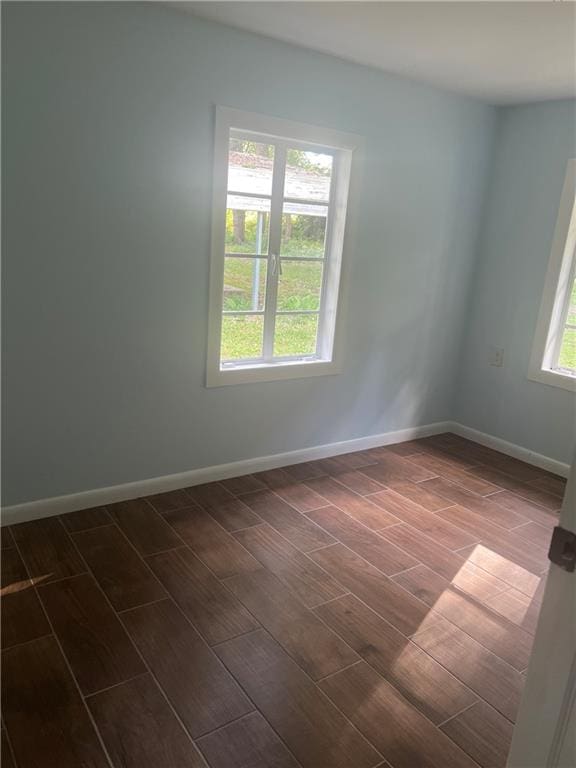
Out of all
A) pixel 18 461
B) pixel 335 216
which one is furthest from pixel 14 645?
pixel 335 216

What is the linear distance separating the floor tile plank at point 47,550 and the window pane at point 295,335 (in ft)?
4.96

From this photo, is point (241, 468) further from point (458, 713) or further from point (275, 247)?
point (458, 713)

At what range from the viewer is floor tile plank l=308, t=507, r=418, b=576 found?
255 cm

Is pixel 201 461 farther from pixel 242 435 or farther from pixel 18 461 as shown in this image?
pixel 18 461

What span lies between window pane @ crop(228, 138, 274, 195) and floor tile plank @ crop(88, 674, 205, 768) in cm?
232

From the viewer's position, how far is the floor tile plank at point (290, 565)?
7.55ft

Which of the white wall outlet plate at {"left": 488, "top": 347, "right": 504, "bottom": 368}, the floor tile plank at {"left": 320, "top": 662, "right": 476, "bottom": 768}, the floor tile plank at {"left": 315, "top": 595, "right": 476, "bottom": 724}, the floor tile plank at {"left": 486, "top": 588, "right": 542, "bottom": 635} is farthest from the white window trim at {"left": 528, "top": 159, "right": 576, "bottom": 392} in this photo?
the floor tile plank at {"left": 320, "top": 662, "right": 476, "bottom": 768}

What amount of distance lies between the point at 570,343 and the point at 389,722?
9.12ft

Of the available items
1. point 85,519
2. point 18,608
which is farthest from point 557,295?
point 18,608

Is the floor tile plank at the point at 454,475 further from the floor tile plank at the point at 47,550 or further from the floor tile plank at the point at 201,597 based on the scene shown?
the floor tile plank at the point at 47,550

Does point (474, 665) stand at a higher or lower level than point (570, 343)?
lower

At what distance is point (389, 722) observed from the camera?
1716 millimetres

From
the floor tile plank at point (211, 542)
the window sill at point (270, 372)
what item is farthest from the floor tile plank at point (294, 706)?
the window sill at point (270, 372)

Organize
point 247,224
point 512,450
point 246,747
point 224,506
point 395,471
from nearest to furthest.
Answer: point 246,747 → point 224,506 → point 247,224 → point 395,471 → point 512,450
